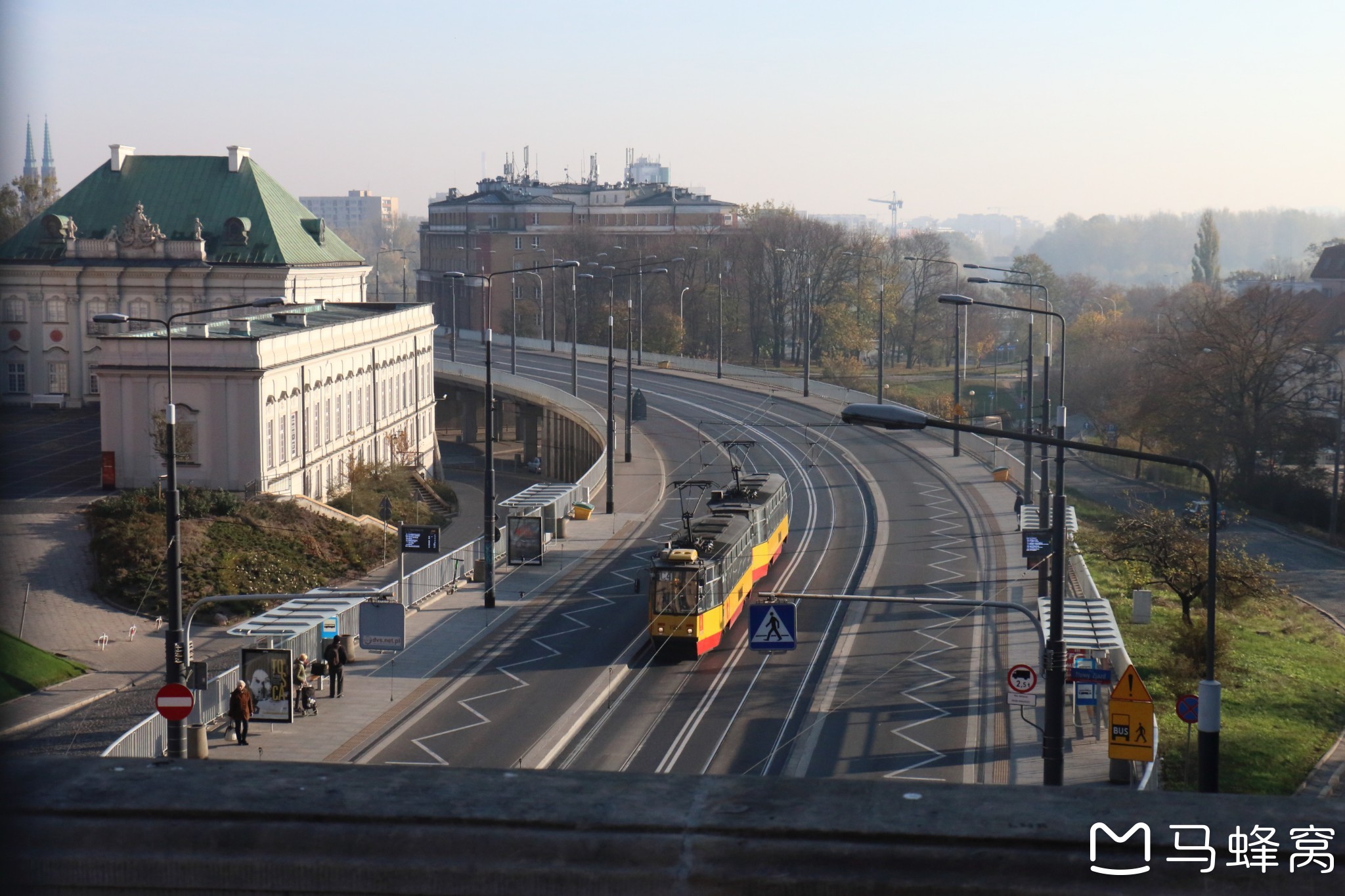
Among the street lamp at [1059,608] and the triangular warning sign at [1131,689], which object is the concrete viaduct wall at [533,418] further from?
the triangular warning sign at [1131,689]

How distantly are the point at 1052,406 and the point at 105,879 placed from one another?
268 feet

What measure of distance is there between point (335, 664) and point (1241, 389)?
46.2m

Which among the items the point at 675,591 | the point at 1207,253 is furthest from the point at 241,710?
the point at 1207,253

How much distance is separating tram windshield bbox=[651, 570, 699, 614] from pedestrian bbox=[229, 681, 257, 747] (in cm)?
920

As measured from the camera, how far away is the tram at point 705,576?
30344mm

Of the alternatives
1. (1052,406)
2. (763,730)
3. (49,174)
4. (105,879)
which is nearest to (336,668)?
(763,730)

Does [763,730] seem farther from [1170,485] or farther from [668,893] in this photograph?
[1170,485]

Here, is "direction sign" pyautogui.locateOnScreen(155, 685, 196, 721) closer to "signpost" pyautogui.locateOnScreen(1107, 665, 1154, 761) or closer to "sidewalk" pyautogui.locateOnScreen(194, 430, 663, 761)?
"sidewalk" pyautogui.locateOnScreen(194, 430, 663, 761)

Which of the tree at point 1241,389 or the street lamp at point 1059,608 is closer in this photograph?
the street lamp at point 1059,608

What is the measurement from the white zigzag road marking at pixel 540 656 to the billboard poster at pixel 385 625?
67.9 inches

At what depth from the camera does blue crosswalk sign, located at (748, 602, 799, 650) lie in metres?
26.4

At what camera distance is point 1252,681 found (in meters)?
30.9

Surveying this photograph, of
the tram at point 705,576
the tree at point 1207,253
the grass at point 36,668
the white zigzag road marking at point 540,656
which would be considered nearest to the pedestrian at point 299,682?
the white zigzag road marking at point 540,656

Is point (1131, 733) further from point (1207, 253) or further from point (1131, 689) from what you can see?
point (1207, 253)
